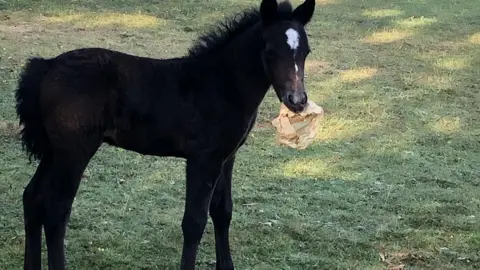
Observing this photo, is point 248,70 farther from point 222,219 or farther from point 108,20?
point 108,20

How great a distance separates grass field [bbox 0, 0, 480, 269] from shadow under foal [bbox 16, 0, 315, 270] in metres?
0.73

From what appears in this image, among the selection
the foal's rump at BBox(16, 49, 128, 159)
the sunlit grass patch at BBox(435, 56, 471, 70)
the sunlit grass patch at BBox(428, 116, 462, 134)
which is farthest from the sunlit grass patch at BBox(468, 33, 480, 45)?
the foal's rump at BBox(16, 49, 128, 159)

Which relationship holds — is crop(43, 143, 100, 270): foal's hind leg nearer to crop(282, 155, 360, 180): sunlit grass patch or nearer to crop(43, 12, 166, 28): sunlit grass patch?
crop(282, 155, 360, 180): sunlit grass patch

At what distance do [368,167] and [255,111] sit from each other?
9.91ft

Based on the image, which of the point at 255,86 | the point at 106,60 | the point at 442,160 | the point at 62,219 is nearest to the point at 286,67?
the point at 255,86

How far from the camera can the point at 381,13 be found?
14750mm

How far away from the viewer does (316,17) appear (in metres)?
14.3

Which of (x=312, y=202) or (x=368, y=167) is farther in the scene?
(x=368, y=167)

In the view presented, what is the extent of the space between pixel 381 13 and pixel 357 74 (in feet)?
14.0

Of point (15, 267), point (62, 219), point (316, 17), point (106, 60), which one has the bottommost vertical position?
point (15, 267)

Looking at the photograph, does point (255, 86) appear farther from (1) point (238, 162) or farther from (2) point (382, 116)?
(2) point (382, 116)

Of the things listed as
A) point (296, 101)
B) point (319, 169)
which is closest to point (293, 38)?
point (296, 101)

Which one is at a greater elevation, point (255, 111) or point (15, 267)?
point (255, 111)

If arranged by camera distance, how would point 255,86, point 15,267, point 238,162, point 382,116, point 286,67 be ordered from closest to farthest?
1. point 286,67
2. point 255,86
3. point 15,267
4. point 238,162
5. point 382,116
